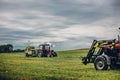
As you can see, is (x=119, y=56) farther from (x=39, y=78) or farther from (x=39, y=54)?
(x=39, y=54)

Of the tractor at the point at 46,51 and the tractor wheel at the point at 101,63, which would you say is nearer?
the tractor wheel at the point at 101,63

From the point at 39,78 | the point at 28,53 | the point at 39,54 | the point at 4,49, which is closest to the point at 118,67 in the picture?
the point at 39,78

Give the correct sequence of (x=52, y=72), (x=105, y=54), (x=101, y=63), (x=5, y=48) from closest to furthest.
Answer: (x=52, y=72) < (x=101, y=63) < (x=105, y=54) < (x=5, y=48)

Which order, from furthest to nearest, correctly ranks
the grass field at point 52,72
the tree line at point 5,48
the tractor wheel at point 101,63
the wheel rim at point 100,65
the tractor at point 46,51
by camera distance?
the tree line at point 5,48 < the tractor at point 46,51 < the wheel rim at point 100,65 < the tractor wheel at point 101,63 < the grass field at point 52,72

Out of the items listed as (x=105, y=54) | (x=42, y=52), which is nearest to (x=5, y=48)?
(x=42, y=52)

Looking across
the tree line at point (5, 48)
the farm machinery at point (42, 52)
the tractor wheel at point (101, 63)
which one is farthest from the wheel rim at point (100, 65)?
the tree line at point (5, 48)

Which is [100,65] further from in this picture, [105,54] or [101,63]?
[105,54]

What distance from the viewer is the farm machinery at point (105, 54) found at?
70.8 ft

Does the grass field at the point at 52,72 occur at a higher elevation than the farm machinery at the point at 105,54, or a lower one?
lower

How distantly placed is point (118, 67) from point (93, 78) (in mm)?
7316

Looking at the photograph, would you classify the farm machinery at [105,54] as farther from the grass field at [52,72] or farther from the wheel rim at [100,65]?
the grass field at [52,72]

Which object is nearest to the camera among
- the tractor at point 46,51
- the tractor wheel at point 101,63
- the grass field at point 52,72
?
the grass field at point 52,72

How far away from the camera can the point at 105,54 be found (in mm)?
22453

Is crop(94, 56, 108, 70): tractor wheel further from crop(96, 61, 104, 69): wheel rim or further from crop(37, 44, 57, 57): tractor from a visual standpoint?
crop(37, 44, 57, 57): tractor
